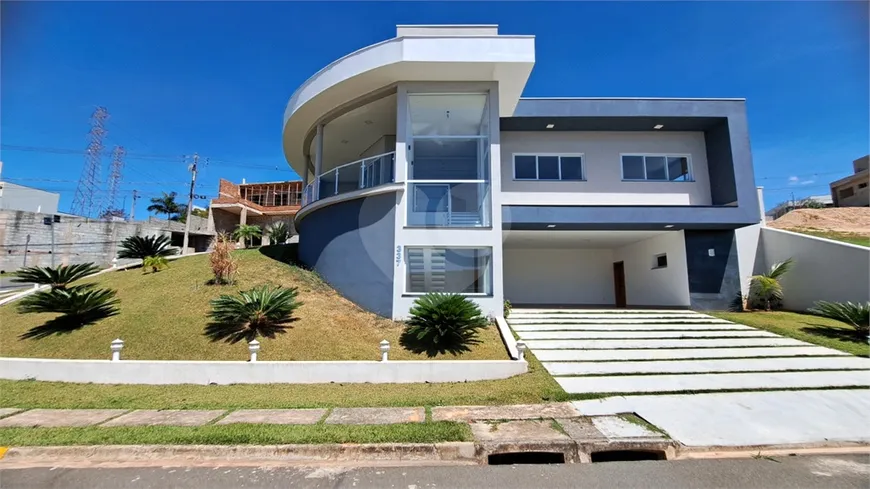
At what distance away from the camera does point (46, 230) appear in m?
27.4

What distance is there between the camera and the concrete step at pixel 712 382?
627 cm

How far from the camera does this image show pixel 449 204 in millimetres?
Result: 10852

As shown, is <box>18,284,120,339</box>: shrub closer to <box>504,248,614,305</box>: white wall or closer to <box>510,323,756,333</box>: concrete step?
<box>510,323,756,333</box>: concrete step

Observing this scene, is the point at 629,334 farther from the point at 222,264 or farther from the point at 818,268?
the point at 222,264

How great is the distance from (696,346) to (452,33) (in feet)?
33.8

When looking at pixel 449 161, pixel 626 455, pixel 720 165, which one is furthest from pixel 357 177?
pixel 720 165

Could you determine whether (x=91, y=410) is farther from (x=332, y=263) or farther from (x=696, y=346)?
(x=696, y=346)

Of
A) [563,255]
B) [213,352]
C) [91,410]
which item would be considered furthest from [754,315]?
[91,410]

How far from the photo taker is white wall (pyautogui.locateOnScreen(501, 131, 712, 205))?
551 inches

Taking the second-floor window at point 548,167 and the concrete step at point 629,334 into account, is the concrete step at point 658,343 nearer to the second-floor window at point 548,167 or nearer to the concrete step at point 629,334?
the concrete step at point 629,334

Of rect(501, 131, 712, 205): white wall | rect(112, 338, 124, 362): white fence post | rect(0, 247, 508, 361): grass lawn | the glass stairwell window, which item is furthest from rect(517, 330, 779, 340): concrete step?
rect(112, 338, 124, 362): white fence post

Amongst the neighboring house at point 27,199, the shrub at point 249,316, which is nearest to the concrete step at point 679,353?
the shrub at point 249,316

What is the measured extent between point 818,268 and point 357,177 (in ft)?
49.0

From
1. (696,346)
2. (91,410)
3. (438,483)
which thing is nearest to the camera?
(438,483)
